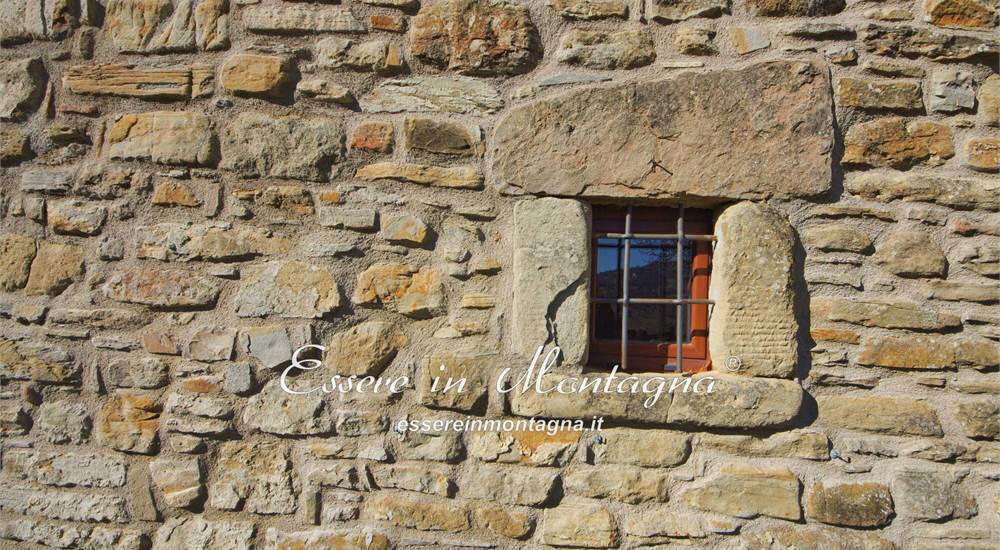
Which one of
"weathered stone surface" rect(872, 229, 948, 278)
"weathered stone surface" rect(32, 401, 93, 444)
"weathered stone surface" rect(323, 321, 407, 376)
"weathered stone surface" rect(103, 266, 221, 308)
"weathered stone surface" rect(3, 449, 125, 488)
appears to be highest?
"weathered stone surface" rect(872, 229, 948, 278)

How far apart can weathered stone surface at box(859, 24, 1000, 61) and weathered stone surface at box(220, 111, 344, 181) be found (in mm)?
1760

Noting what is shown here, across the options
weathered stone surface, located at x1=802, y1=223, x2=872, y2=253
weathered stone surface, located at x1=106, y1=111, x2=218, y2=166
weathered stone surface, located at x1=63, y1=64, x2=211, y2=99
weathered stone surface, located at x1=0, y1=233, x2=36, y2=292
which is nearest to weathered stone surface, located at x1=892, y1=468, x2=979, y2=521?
weathered stone surface, located at x1=802, y1=223, x2=872, y2=253

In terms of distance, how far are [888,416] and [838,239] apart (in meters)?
0.57

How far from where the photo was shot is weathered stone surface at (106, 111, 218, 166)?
6.55ft

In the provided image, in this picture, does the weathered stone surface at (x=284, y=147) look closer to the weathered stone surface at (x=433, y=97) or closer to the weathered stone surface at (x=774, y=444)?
the weathered stone surface at (x=433, y=97)

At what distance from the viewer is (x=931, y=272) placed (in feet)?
6.22

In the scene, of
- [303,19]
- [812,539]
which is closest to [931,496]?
[812,539]

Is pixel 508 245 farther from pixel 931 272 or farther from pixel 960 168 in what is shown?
pixel 960 168

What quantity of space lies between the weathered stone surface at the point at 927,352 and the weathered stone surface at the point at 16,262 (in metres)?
2.78

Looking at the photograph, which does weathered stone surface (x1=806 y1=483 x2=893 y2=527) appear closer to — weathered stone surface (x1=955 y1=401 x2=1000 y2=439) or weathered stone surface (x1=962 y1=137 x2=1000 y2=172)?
weathered stone surface (x1=955 y1=401 x2=1000 y2=439)

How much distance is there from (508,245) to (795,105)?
1.02m

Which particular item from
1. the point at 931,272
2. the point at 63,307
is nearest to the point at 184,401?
the point at 63,307

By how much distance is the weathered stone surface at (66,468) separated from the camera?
198 centimetres

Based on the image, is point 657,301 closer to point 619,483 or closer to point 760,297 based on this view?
point 760,297
